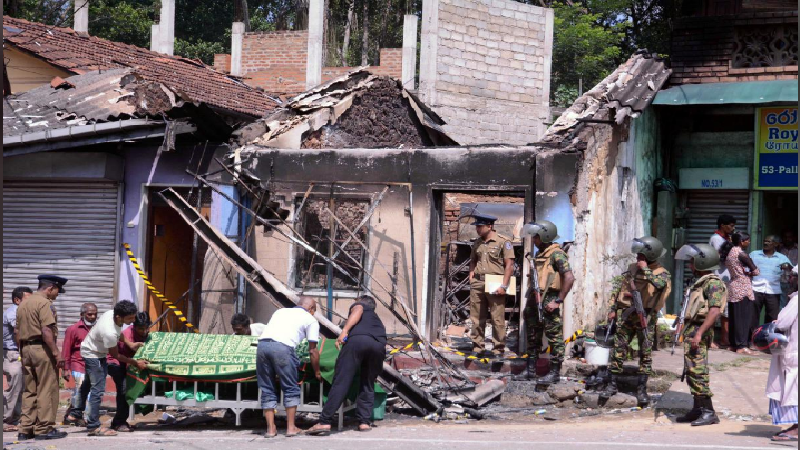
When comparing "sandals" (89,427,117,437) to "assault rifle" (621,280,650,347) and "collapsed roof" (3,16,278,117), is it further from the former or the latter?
"collapsed roof" (3,16,278,117)

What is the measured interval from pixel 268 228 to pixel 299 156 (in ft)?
3.74

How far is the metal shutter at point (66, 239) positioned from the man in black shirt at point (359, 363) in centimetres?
584

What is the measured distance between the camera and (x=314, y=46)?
81.8 feet

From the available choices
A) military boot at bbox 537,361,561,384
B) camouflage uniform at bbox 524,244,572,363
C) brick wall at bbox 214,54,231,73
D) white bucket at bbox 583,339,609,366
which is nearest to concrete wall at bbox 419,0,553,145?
brick wall at bbox 214,54,231,73

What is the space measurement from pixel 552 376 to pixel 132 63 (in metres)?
10.9

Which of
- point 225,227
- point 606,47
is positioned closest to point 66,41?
point 225,227

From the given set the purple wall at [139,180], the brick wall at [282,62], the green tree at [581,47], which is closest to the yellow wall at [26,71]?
the purple wall at [139,180]

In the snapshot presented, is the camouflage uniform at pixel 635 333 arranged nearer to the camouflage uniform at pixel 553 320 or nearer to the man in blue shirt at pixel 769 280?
the camouflage uniform at pixel 553 320

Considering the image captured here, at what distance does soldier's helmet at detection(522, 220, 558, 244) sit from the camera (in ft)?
36.6

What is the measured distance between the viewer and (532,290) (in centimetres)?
1136

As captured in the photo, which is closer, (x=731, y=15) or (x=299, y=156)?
(x=299, y=156)

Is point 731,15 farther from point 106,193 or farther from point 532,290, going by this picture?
point 106,193

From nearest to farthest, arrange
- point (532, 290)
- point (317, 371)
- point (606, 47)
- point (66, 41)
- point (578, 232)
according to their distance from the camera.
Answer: point (317, 371), point (532, 290), point (578, 232), point (66, 41), point (606, 47)

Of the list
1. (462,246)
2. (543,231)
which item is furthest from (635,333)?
(462,246)
